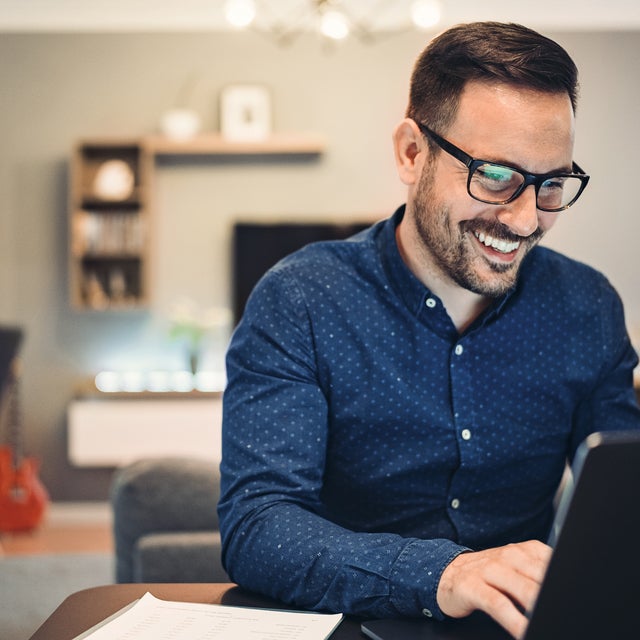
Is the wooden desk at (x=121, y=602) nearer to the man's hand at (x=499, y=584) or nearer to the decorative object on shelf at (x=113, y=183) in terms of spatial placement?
the man's hand at (x=499, y=584)

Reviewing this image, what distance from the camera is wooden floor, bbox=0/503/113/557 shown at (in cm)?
425

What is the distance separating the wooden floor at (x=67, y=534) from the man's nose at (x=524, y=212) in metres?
3.51

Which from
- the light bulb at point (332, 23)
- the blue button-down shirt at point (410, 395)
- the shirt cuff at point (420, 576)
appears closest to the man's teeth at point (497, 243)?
the blue button-down shirt at point (410, 395)

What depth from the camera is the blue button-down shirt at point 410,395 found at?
1.18 meters

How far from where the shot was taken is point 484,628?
867mm

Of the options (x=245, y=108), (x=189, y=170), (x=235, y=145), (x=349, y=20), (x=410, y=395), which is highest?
(x=349, y=20)

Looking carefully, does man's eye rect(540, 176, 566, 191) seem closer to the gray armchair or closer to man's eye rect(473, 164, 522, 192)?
man's eye rect(473, 164, 522, 192)

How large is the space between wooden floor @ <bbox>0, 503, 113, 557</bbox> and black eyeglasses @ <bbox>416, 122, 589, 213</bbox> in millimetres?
3518

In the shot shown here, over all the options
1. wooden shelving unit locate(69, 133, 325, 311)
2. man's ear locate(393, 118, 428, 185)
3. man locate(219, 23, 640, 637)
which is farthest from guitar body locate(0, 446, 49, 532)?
man's ear locate(393, 118, 428, 185)

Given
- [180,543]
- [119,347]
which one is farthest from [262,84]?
[180,543]

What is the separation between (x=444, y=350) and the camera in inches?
51.4

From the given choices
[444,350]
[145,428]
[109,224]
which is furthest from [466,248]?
[109,224]

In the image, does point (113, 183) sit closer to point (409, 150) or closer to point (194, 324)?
point (194, 324)

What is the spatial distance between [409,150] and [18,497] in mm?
3709
